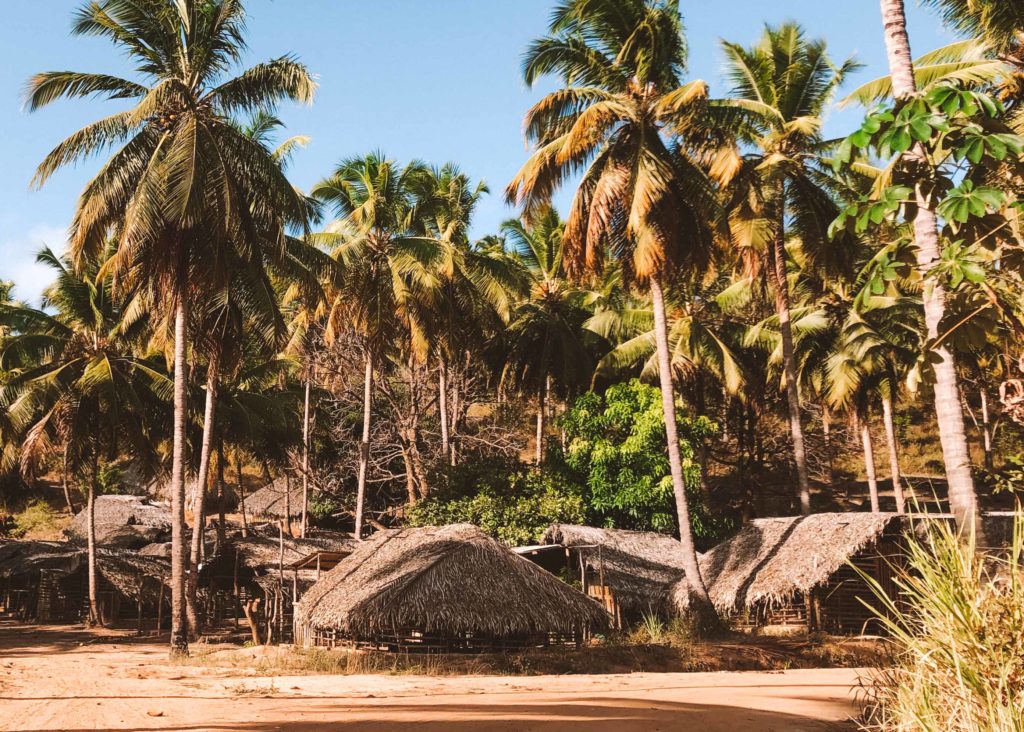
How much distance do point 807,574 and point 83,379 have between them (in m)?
16.4

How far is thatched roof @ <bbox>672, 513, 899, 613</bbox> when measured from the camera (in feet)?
58.6

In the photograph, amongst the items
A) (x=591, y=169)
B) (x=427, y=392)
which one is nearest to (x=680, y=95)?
Answer: (x=591, y=169)

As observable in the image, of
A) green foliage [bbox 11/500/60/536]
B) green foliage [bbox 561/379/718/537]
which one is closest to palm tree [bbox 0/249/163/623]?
green foliage [bbox 561/379/718/537]

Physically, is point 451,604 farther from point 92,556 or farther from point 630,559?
point 92,556

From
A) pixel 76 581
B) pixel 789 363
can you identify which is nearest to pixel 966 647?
pixel 789 363

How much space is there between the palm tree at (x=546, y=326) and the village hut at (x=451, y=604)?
11204mm

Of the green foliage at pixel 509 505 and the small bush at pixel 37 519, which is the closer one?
the green foliage at pixel 509 505

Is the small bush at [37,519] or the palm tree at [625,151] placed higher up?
the palm tree at [625,151]

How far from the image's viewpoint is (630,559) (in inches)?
841

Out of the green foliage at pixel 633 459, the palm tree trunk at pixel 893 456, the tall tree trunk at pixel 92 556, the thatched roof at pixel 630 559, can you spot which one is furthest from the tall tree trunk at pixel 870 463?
the tall tree trunk at pixel 92 556

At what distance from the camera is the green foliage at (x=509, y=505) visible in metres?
23.4

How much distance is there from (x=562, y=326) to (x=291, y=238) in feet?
37.8

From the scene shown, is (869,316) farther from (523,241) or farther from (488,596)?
(488,596)

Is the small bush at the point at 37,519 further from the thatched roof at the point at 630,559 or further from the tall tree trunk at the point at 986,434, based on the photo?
the tall tree trunk at the point at 986,434
